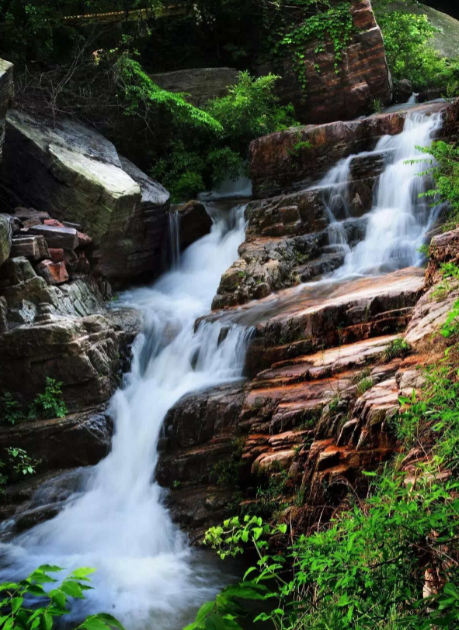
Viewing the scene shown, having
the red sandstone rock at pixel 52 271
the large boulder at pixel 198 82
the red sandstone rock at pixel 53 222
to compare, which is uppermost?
the large boulder at pixel 198 82

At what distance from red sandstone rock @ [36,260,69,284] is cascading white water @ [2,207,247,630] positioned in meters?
1.54

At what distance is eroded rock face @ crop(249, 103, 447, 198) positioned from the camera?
12.8 meters

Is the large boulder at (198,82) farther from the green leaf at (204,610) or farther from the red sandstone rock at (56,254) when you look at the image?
the green leaf at (204,610)

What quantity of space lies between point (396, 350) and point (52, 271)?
582cm

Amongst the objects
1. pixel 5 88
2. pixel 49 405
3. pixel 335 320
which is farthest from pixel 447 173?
pixel 49 405

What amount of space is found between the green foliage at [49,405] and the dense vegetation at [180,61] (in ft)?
20.5

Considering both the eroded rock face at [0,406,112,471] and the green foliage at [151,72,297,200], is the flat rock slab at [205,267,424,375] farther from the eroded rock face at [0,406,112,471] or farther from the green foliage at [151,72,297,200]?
the green foliage at [151,72,297,200]

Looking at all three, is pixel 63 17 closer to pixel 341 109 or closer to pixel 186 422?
pixel 341 109

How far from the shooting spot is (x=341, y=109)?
1634cm

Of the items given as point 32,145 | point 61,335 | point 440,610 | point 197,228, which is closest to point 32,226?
point 32,145

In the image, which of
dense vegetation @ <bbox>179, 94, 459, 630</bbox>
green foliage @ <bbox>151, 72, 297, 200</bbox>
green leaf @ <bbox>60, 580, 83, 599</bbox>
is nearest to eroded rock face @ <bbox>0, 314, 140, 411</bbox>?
dense vegetation @ <bbox>179, 94, 459, 630</bbox>

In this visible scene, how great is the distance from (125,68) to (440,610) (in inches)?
547

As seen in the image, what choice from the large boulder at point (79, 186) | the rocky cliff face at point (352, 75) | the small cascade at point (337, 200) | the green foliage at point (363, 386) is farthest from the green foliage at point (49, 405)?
the rocky cliff face at point (352, 75)

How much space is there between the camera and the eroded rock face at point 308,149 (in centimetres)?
1282
